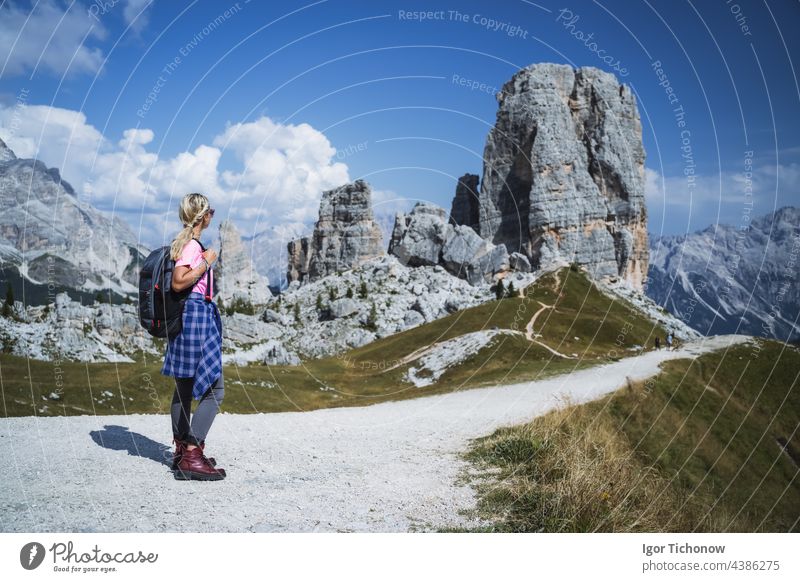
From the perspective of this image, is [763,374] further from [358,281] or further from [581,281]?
[358,281]

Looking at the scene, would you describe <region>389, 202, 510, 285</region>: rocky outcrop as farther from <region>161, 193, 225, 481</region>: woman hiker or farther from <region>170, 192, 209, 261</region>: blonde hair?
<region>170, 192, 209, 261</region>: blonde hair

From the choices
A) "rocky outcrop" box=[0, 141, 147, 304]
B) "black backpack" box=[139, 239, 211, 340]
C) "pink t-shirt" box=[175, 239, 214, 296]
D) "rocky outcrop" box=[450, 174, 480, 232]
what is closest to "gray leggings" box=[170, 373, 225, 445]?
"black backpack" box=[139, 239, 211, 340]

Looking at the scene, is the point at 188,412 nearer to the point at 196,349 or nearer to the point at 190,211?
the point at 196,349

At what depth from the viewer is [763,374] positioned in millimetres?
38969

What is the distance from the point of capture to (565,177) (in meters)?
140

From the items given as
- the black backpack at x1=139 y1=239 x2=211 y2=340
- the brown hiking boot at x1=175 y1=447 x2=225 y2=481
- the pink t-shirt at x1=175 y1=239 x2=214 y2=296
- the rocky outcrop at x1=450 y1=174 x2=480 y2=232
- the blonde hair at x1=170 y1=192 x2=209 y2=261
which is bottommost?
the brown hiking boot at x1=175 y1=447 x2=225 y2=481

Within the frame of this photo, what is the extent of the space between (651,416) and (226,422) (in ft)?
64.9

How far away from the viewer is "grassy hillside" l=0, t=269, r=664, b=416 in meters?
20.2

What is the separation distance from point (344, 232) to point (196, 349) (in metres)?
158

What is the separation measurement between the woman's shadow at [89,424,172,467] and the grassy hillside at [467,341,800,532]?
6154 millimetres

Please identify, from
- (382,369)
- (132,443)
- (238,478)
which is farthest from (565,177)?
(238,478)

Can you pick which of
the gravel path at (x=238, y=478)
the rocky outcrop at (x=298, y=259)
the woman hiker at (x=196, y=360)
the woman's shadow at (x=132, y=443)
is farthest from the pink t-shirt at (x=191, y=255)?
the rocky outcrop at (x=298, y=259)

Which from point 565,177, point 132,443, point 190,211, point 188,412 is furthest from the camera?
point 565,177
